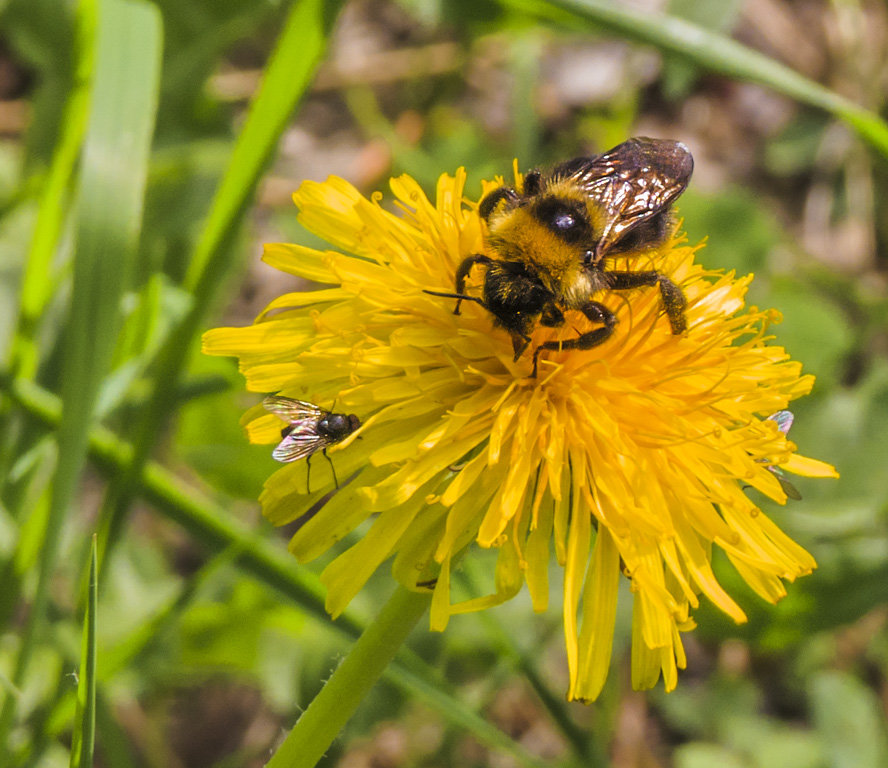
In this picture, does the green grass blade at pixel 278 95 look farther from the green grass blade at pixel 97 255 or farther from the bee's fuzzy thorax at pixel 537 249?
the bee's fuzzy thorax at pixel 537 249

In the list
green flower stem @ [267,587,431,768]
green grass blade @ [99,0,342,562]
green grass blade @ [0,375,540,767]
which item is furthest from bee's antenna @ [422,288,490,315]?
green grass blade @ [0,375,540,767]

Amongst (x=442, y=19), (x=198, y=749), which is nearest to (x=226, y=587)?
(x=198, y=749)

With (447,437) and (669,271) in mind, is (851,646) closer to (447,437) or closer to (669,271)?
(669,271)

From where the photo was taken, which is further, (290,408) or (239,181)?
(239,181)

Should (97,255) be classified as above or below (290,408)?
above

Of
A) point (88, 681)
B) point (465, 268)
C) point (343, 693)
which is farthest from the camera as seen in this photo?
point (465, 268)

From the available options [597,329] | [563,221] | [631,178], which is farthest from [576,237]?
[631,178]

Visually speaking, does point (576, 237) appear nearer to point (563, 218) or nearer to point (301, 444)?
point (563, 218)
